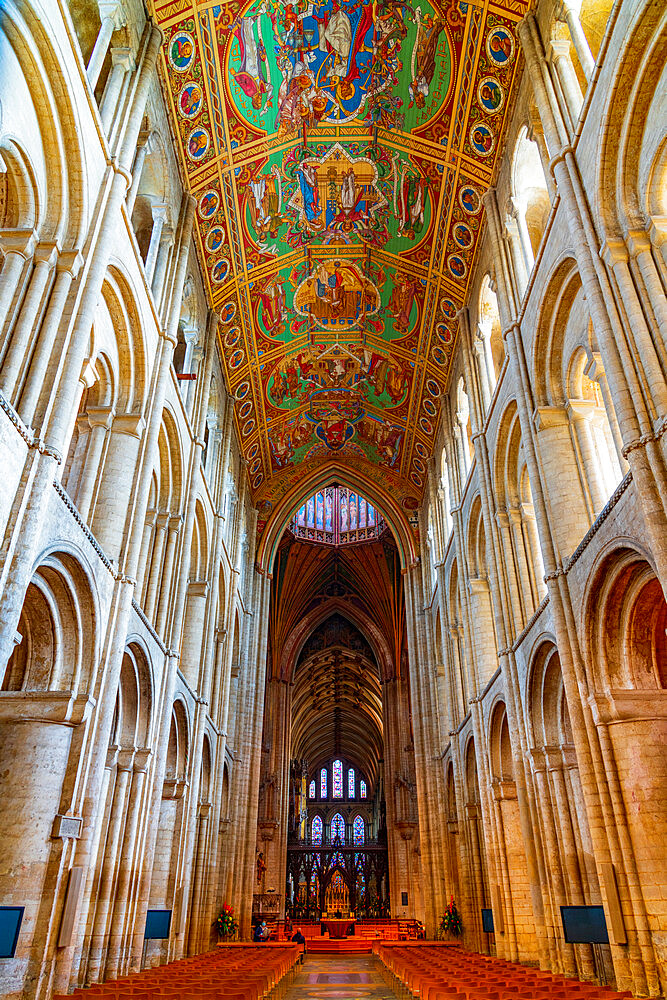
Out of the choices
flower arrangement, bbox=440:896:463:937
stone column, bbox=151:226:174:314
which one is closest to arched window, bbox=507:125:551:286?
stone column, bbox=151:226:174:314

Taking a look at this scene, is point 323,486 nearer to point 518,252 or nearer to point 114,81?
point 518,252

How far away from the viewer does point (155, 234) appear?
14.3 meters

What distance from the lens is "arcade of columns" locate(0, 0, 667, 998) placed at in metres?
7.98

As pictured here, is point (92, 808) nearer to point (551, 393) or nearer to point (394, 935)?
point (551, 393)

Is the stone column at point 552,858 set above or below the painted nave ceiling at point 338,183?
below

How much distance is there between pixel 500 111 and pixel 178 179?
670 cm

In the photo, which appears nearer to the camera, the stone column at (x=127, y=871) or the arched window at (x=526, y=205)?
the stone column at (x=127, y=871)

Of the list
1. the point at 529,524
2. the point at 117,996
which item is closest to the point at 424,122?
the point at 529,524

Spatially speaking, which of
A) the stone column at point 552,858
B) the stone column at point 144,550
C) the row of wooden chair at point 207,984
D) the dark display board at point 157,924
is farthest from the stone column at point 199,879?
the stone column at point 552,858

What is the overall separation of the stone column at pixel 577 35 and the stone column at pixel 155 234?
7899 mm

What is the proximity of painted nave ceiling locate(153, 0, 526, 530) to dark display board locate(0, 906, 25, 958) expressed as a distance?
44.7 ft

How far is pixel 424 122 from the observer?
15703 millimetres

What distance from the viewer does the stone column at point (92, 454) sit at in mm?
10766

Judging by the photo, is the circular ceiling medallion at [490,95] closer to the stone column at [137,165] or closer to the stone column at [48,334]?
the stone column at [137,165]
